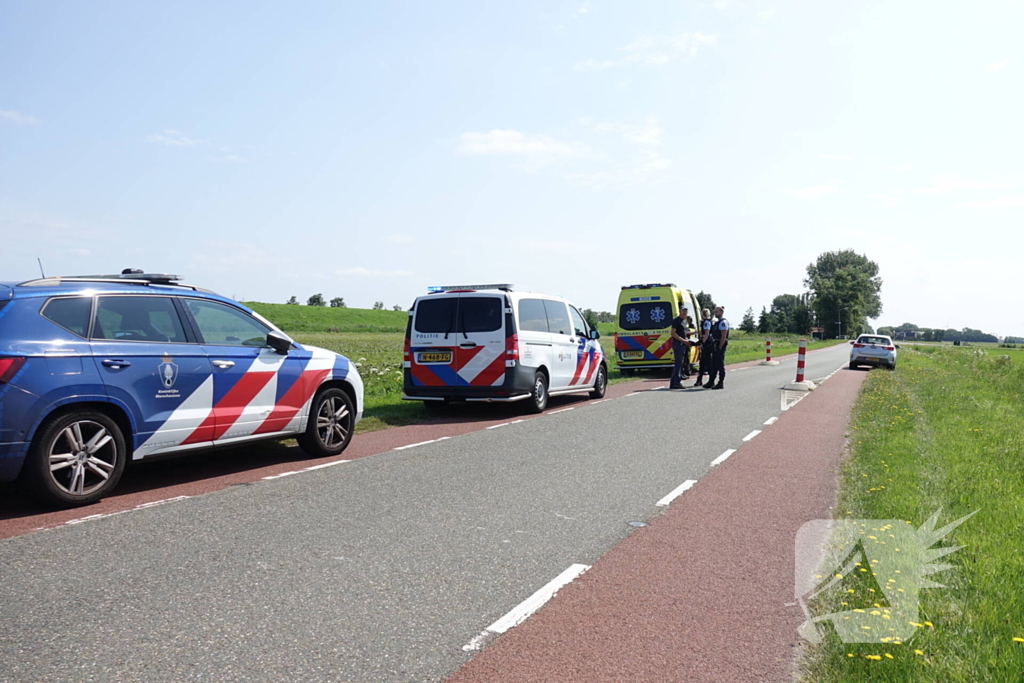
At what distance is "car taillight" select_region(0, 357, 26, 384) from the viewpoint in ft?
18.0

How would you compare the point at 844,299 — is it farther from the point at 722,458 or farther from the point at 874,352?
the point at 722,458

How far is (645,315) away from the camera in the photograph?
74.2 feet

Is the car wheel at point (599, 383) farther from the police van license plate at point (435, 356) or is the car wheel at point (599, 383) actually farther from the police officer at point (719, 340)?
the police van license plate at point (435, 356)

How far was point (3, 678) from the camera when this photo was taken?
3143 mm

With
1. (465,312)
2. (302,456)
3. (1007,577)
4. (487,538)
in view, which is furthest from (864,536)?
(465,312)

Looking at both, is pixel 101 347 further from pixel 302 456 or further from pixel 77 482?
pixel 302 456

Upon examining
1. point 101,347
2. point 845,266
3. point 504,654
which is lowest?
point 504,654

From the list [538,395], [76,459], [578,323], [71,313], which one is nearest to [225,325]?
[71,313]

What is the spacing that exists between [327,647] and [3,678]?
4.34ft

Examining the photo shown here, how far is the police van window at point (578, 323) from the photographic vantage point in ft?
49.3

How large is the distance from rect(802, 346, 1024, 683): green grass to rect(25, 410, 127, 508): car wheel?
5414 mm

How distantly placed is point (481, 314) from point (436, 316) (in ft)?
2.63

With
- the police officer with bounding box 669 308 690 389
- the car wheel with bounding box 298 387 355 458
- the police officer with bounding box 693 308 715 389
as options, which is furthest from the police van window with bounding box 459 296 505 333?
the police officer with bounding box 693 308 715 389

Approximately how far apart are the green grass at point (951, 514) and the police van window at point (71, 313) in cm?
583
